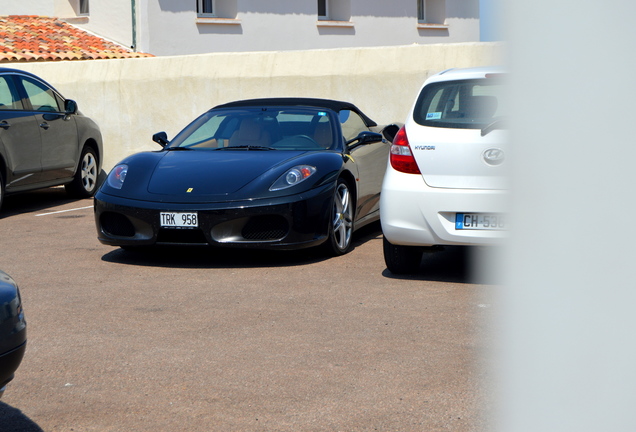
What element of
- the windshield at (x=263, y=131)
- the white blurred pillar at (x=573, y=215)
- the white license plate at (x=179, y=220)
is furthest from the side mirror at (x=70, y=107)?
the white blurred pillar at (x=573, y=215)

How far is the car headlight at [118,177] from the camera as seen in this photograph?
23.6 feet

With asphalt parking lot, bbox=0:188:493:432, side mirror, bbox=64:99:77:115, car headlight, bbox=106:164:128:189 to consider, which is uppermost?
side mirror, bbox=64:99:77:115

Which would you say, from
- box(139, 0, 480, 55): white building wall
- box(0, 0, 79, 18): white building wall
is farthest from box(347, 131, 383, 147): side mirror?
box(0, 0, 79, 18): white building wall

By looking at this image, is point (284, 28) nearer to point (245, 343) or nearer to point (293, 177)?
point (293, 177)

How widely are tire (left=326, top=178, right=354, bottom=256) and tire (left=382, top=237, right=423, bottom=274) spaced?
81 centimetres

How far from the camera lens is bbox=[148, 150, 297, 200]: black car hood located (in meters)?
6.85

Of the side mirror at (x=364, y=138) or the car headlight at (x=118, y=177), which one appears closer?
the car headlight at (x=118, y=177)

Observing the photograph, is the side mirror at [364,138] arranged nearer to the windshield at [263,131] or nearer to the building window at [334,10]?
the windshield at [263,131]

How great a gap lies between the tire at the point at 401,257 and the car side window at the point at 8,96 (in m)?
5.78

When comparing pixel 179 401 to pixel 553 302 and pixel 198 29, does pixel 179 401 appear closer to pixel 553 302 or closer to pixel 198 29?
pixel 553 302

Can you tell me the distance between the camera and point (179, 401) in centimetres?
365

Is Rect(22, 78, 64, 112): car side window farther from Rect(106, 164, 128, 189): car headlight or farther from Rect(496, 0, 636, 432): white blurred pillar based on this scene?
Rect(496, 0, 636, 432): white blurred pillar

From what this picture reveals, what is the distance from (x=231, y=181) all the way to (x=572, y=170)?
6.27 meters

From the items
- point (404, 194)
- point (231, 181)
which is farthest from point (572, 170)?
point (231, 181)
